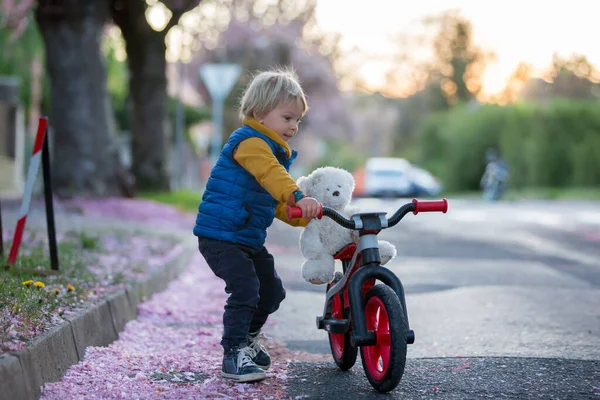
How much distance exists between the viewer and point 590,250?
42.8 feet

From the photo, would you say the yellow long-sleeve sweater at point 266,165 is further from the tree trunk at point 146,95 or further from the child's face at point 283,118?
the tree trunk at point 146,95

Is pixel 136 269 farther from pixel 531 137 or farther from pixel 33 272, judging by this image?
pixel 531 137

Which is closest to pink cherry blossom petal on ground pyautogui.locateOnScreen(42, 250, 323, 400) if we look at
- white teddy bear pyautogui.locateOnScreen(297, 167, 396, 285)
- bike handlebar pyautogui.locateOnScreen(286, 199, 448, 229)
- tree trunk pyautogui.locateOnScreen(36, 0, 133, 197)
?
white teddy bear pyautogui.locateOnScreen(297, 167, 396, 285)

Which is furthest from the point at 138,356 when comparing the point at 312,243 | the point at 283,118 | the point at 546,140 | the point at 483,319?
the point at 546,140

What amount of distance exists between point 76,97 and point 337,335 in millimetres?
12046

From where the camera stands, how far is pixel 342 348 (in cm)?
514

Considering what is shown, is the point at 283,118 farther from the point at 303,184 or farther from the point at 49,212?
the point at 49,212

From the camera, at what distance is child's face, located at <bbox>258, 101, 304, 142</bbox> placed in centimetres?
487

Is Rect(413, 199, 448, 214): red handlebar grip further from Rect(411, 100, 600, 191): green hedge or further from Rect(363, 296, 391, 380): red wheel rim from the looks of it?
Rect(411, 100, 600, 191): green hedge

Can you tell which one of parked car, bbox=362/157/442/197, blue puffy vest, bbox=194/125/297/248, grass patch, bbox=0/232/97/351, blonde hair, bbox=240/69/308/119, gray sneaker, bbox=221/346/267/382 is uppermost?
blonde hair, bbox=240/69/308/119

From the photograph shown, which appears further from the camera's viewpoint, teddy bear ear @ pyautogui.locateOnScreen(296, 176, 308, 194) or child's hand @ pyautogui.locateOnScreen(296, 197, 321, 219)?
teddy bear ear @ pyautogui.locateOnScreen(296, 176, 308, 194)

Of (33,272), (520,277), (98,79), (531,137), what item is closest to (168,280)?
(33,272)

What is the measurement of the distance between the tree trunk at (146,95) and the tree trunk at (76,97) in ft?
15.6

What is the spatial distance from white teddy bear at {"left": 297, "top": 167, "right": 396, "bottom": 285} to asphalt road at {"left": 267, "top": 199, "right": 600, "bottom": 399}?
53 centimetres
